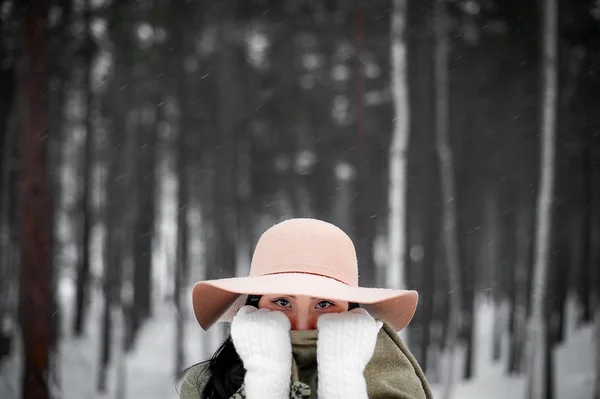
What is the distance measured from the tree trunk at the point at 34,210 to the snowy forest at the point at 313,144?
31 millimetres

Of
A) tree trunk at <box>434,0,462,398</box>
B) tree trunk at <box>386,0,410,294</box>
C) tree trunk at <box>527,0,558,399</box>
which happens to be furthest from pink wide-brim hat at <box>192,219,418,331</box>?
tree trunk at <box>434,0,462,398</box>

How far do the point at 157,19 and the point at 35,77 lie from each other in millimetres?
4552

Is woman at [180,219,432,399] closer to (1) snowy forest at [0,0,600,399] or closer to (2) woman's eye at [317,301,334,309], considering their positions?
(2) woman's eye at [317,301,334,309]

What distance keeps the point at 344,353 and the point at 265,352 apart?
27cm

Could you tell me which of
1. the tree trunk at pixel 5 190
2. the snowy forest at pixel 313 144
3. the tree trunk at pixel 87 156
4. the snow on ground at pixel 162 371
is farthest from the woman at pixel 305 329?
the tree trunk at pixel 5 190

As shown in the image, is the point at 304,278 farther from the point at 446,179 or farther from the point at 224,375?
the point at 446,179

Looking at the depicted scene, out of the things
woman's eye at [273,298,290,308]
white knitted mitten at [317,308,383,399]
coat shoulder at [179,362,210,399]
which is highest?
woman's eye at [273,298,290,308]

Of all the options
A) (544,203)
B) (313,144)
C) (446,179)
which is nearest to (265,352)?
(544,203)

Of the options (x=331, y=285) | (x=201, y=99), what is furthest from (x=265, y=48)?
(x=331, y=285)

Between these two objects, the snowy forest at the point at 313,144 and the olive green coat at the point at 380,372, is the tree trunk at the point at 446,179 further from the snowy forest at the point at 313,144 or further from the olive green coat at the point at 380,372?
the olive green coat at the point at 380,372

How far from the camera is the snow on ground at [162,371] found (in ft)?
44.2

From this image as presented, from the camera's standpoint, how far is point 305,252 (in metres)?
2.18

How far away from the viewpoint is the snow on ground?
13.5m

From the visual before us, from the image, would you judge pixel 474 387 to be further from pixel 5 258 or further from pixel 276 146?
pixel 5 258
